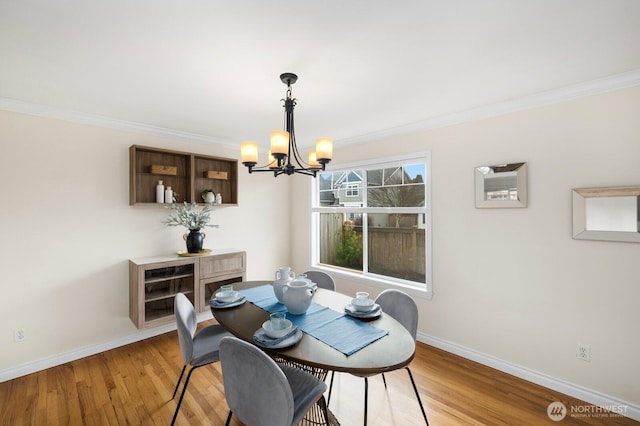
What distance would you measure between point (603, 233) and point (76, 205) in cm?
454

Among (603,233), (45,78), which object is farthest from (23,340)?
(603,233)

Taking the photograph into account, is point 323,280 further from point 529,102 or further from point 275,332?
point 529,102

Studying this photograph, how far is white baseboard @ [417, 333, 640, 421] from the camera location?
6.57 feet

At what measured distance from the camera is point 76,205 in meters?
2.74

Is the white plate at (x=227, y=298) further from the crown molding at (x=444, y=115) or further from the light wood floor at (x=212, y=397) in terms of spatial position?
the crown molding at (x=444, y=115)

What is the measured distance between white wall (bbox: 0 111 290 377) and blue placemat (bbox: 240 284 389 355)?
6.24ft

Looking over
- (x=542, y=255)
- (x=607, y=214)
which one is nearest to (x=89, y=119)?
(x=542, y=255)

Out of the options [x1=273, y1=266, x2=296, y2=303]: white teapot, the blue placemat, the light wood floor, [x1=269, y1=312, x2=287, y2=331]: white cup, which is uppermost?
[x1=273, y1=266, x2=296, y2=303]: white teapot

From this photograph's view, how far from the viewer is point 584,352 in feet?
7.00

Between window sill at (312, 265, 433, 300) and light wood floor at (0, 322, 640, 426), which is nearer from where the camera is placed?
light wood floor at (0, 322, 640, 426)

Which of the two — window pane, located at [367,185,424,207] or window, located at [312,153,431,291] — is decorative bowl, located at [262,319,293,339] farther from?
window pane, located at [367,185,424,207]

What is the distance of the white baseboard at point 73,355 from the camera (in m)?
2.42

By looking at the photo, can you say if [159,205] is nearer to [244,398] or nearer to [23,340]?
[23,340]

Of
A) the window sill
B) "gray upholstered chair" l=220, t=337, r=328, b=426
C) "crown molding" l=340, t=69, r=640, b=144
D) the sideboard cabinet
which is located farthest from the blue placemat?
"crown molding" l=340, t=69, r=640, b=144
